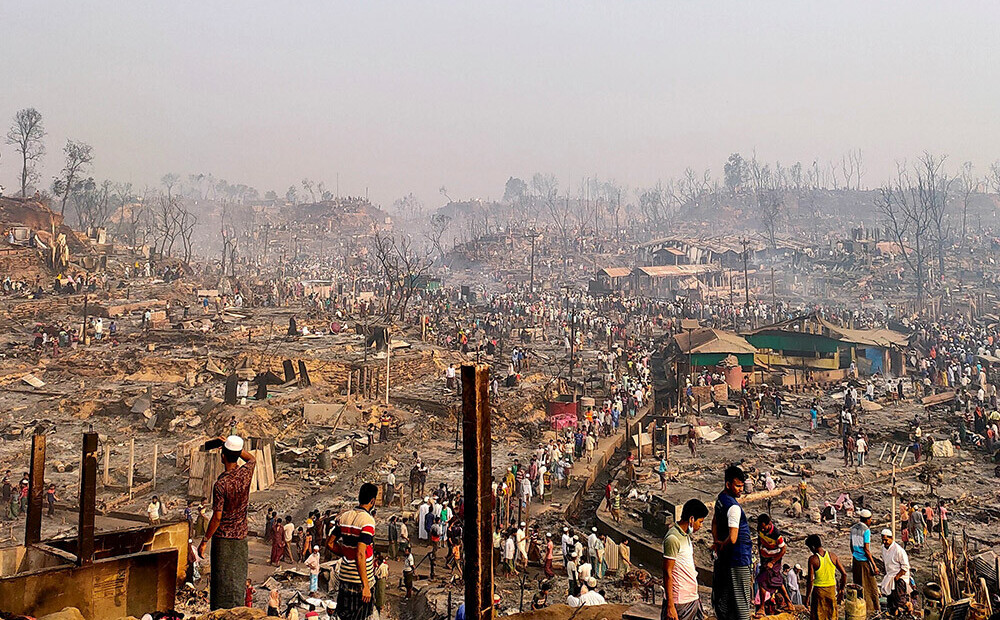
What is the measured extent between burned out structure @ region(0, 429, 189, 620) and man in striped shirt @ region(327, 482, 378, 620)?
3.47 m

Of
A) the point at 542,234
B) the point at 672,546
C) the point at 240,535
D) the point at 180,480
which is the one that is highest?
the point at 542,234

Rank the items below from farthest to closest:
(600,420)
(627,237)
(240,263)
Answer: (627,237) → (240,263) → (600,420)

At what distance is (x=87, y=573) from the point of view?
6711 millimetres

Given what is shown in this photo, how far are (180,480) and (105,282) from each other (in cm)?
2649

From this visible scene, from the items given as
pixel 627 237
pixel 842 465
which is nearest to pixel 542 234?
pixel 627 237

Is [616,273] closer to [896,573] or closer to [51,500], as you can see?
[51,500]

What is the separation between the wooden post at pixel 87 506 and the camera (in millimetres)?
6770

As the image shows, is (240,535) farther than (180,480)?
No

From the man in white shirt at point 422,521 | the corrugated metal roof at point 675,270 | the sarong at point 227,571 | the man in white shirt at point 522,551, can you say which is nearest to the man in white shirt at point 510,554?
the man in white shirt at point 522,551

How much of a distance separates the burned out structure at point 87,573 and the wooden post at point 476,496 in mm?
4181

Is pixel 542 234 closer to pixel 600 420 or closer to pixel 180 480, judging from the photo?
pixel 600 420

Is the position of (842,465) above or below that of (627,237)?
below

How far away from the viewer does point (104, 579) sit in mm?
6840

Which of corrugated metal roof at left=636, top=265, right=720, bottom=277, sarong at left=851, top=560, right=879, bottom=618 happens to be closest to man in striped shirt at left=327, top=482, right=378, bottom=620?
sarong at left=851, top=560, right=879, bottom=618
